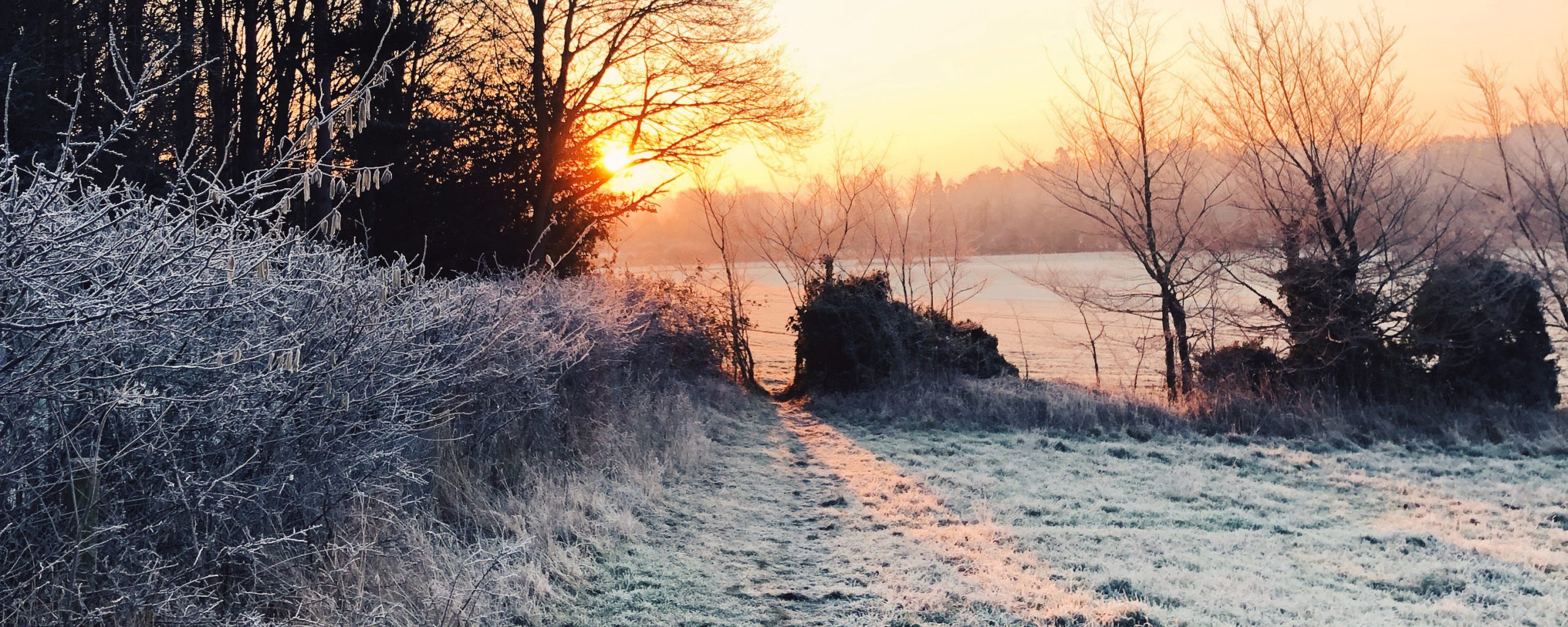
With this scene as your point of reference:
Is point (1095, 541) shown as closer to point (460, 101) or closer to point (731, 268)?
point (731, 268)

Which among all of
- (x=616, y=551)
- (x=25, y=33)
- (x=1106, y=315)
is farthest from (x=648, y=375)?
(x=1106, y=315)

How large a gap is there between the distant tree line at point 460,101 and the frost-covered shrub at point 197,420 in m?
11.8

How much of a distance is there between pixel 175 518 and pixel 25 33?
608 inches

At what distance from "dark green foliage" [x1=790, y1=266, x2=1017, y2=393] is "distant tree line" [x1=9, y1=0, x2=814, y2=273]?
4.61m

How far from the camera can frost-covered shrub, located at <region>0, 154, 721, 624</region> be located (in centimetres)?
269

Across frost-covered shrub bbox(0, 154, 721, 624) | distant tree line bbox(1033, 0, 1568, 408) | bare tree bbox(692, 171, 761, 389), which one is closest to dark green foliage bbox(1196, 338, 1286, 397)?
distant tree line bbox(1033, 0, 1568, 408)

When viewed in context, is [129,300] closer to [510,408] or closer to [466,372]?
[466,372]

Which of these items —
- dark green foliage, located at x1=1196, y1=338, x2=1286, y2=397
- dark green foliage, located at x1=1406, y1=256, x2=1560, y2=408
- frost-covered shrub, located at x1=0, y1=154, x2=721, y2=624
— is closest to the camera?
frost-covered shrub, located at x1=0, y1=154, x2=721, y2=624

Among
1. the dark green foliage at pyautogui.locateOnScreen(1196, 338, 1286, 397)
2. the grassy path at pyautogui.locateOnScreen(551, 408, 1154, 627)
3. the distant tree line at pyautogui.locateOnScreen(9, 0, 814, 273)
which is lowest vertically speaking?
the grassy path at pyautogui.locateOnScreen(551, 408, 1154, 627)

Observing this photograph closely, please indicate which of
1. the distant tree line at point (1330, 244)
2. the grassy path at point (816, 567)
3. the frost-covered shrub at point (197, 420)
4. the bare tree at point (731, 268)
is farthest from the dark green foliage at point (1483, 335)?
the frost-covered shrub at point (197, 420)

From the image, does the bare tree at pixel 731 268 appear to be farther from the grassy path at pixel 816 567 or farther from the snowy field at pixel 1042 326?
the grassy path at pixel 816 567

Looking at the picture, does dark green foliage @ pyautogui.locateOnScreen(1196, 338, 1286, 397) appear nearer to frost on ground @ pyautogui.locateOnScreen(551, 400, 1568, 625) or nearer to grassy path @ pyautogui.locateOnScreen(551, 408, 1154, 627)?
frost on ground @ pyautogui.locateOnScreen(551, 400, 1568, 625)

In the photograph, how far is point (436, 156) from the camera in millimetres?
17031

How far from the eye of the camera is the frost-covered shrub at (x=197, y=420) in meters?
2.69
